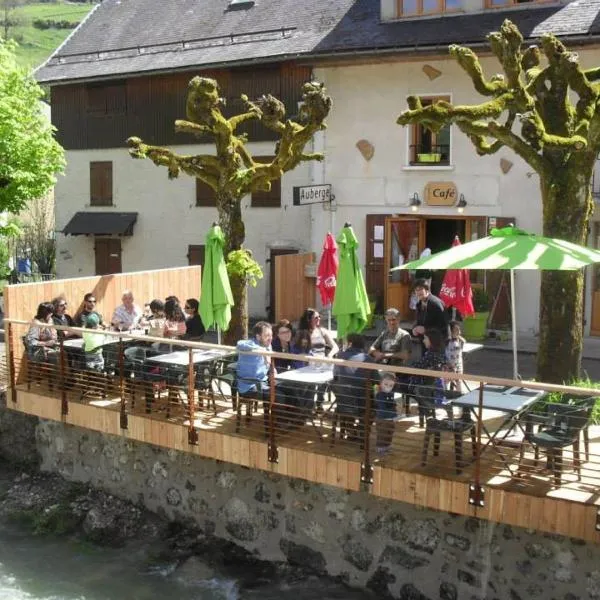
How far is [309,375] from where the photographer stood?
9641 millimetres

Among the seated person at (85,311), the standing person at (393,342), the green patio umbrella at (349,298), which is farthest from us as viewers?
the seated person at (85,311)

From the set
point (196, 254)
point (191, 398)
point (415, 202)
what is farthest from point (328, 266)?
point (196, 254)

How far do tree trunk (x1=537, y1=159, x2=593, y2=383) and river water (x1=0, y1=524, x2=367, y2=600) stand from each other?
3.69 meters

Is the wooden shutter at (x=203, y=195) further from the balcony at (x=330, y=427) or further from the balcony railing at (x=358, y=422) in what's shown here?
the balcony railing at (x=358, y=422)

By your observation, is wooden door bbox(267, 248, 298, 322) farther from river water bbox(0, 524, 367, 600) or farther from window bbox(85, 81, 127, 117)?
river water bbox(0, 524, 367, 600)

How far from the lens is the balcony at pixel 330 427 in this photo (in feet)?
26.9

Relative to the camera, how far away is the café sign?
67.2 ft

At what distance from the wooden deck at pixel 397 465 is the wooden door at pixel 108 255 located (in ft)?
51.7

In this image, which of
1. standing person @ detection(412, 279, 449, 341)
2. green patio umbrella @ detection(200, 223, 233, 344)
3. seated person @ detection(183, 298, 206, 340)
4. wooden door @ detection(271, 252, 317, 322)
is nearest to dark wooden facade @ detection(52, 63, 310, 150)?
wooden door @ detection(271, 252, 317, 322)

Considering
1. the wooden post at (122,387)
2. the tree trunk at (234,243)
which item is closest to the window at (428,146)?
the tree trunk at (234,243)

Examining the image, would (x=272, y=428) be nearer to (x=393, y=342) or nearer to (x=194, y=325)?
(x=393, y=342)

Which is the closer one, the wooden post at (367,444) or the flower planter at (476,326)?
the wooden post at (367,444)

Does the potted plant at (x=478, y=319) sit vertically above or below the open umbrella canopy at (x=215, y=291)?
below

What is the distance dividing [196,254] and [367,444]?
17.2m
